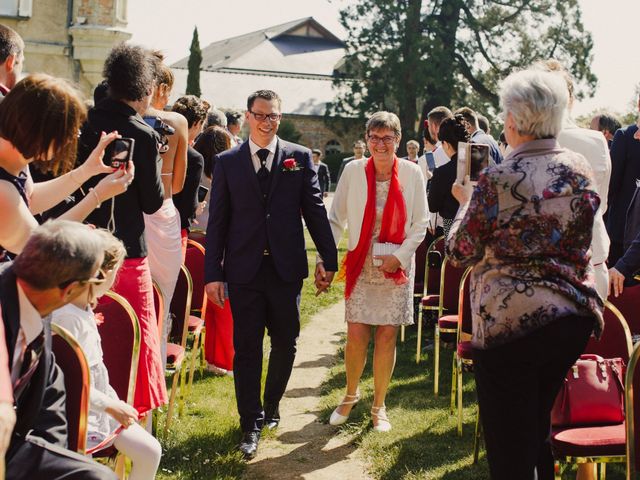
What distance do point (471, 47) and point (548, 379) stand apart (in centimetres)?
3894

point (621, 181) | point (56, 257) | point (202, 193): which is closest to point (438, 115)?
point (621, 181)

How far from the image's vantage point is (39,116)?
10.2 feet

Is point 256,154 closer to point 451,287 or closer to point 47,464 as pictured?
point 451,287

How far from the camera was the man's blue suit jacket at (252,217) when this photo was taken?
17.0ft

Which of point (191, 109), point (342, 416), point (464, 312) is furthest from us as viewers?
point (191, 109)

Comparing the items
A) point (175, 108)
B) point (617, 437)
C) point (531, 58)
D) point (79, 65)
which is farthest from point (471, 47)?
point (617, 437)

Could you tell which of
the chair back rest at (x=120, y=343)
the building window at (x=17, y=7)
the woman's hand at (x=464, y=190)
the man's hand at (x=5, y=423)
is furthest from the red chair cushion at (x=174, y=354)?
the building window at (x=17, y=7)

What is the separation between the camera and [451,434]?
5.55 metres

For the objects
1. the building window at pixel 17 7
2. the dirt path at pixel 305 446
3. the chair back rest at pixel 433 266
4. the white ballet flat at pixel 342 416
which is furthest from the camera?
the building window at pixel 17 7

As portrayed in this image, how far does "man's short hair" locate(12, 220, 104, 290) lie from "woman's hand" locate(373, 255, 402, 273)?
309cm

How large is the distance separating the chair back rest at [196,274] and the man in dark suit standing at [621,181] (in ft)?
10.7

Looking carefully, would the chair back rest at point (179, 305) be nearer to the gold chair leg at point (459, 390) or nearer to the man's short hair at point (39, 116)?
the gold chair leg at point (459, 390)

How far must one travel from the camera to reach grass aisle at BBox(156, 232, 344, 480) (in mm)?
4781

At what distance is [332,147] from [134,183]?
48.6 m
